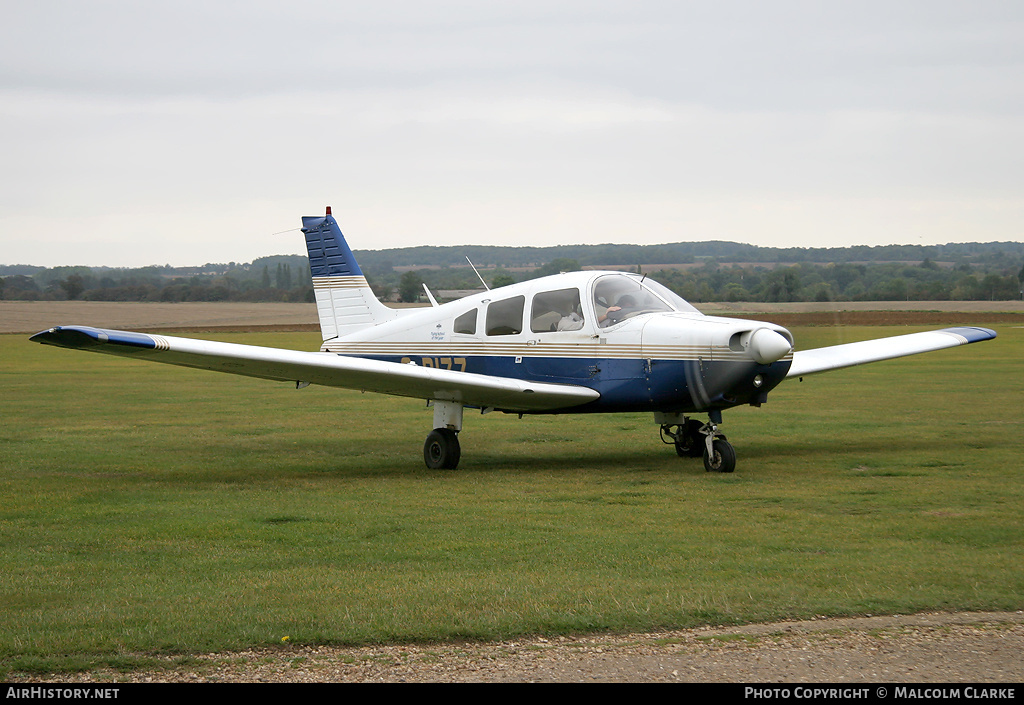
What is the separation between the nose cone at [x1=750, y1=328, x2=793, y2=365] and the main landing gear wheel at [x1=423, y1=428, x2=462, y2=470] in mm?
3588

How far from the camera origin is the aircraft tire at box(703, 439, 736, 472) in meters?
11.2

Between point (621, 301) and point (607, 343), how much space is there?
0.58m

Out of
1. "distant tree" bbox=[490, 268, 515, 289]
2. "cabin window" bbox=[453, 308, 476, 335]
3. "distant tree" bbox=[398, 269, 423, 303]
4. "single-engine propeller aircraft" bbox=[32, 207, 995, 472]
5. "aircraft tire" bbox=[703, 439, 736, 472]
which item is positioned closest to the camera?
"single-engine propeller aircraft" bbox=[32, 207, 995, 472]

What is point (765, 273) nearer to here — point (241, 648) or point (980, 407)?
point (980, 407)

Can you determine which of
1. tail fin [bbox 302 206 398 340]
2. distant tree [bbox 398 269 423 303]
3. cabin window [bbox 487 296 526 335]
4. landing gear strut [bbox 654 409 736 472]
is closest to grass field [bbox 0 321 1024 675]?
landing gear strut [bbox 654 409 736 472]

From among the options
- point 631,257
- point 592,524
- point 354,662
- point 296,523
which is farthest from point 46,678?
point 631,257

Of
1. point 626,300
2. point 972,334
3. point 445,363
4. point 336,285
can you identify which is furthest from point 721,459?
point 336,285

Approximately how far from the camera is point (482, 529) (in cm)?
826

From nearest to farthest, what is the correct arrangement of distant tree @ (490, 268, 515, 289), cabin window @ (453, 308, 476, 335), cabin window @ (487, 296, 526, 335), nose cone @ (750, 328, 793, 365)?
nose cone @ (750, 328, 793, 365) → cabin window @ (487, 296, 526, 335) → cabin window @ (453, 308, 476, 335) → distant tree @ (490, 268, 515, 289)

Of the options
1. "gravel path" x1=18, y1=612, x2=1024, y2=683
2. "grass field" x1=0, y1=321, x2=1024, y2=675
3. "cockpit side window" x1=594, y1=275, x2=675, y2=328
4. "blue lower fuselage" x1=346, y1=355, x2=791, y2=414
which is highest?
"cockpit side window" x1=594, y1=275, x2=675, y2=328

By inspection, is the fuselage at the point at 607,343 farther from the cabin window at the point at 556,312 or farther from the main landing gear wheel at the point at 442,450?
the main landing gear wheel at the point at 442,450

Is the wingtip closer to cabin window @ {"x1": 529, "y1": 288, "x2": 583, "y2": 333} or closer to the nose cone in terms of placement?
the nose cone

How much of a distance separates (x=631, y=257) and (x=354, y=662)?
13.7 m

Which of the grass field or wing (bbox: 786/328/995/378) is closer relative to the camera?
the grass field
